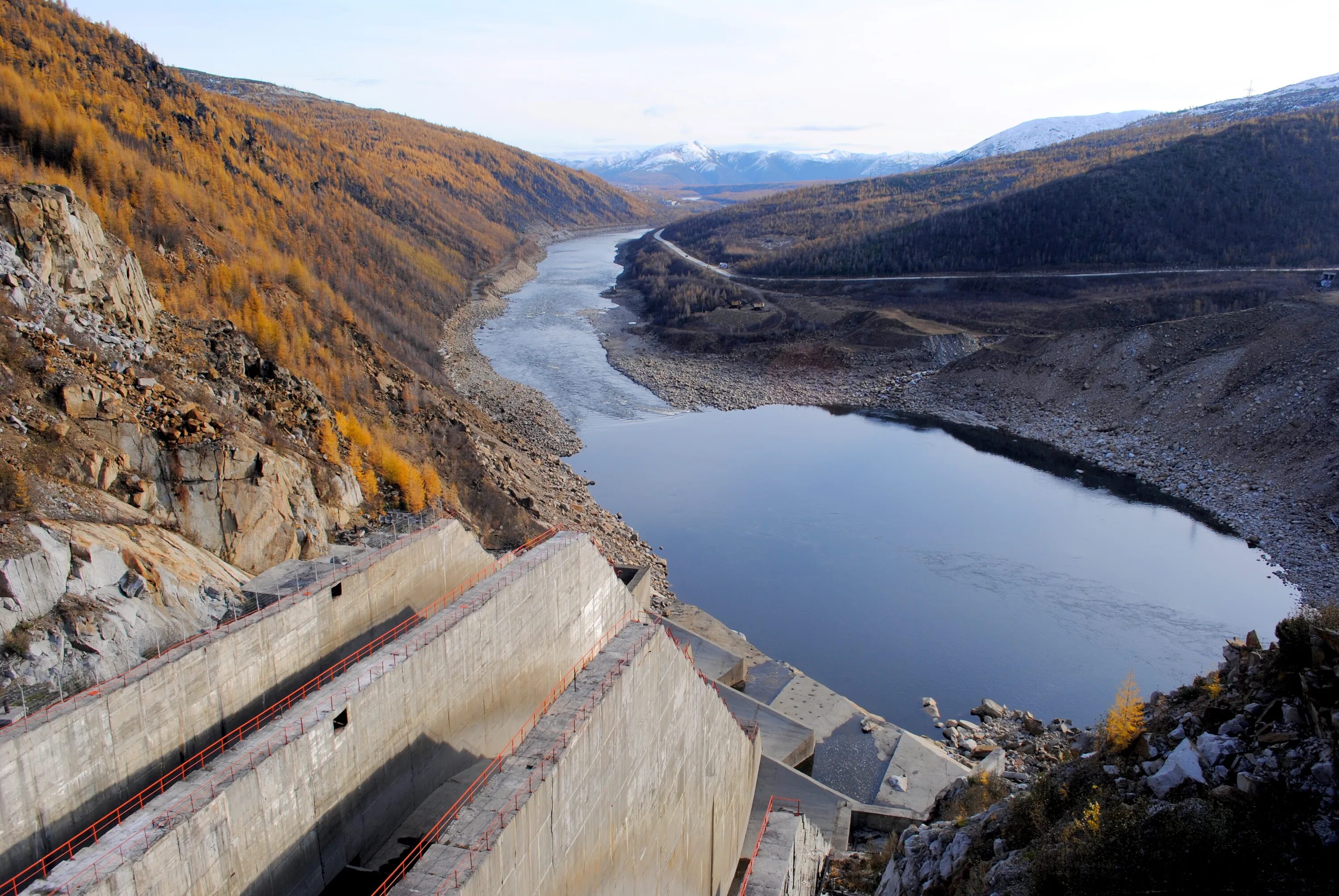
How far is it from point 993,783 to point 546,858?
26.8 ft

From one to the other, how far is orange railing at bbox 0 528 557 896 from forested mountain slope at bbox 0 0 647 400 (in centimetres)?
1301

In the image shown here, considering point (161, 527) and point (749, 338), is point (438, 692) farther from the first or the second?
point (749, 338)

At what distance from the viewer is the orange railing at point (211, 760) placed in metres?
9.62

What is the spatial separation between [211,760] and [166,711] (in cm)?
93

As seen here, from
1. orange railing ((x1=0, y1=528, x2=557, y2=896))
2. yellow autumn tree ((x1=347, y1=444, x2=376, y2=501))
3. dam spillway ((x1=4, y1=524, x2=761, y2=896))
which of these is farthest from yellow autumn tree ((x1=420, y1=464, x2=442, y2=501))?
orange railing ((x1=0, y1=528, x2=557, y2=896))

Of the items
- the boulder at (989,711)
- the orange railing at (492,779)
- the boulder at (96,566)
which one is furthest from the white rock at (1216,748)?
the boulder at (96,566)

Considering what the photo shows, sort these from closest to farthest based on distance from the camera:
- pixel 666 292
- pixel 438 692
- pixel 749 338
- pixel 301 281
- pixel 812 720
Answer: pixel 438 692, pixel 812 720, pixel 301 281, pixel 749 338, pixel 666 292

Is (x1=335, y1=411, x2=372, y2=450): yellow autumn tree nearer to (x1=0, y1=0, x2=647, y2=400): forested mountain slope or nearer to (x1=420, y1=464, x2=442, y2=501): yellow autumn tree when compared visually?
(x1=420, y1=464, x2=442, y2=501): yellow autumn tree

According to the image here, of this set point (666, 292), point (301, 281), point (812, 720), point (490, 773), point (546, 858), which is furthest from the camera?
A: point (666, 292)

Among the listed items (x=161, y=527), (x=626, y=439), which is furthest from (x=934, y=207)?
(x=161, y=527)

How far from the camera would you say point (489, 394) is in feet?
154

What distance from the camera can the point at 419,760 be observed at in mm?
13398

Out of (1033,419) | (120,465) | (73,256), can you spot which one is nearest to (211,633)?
(120,465)

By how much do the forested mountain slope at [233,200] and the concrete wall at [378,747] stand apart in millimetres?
13571
